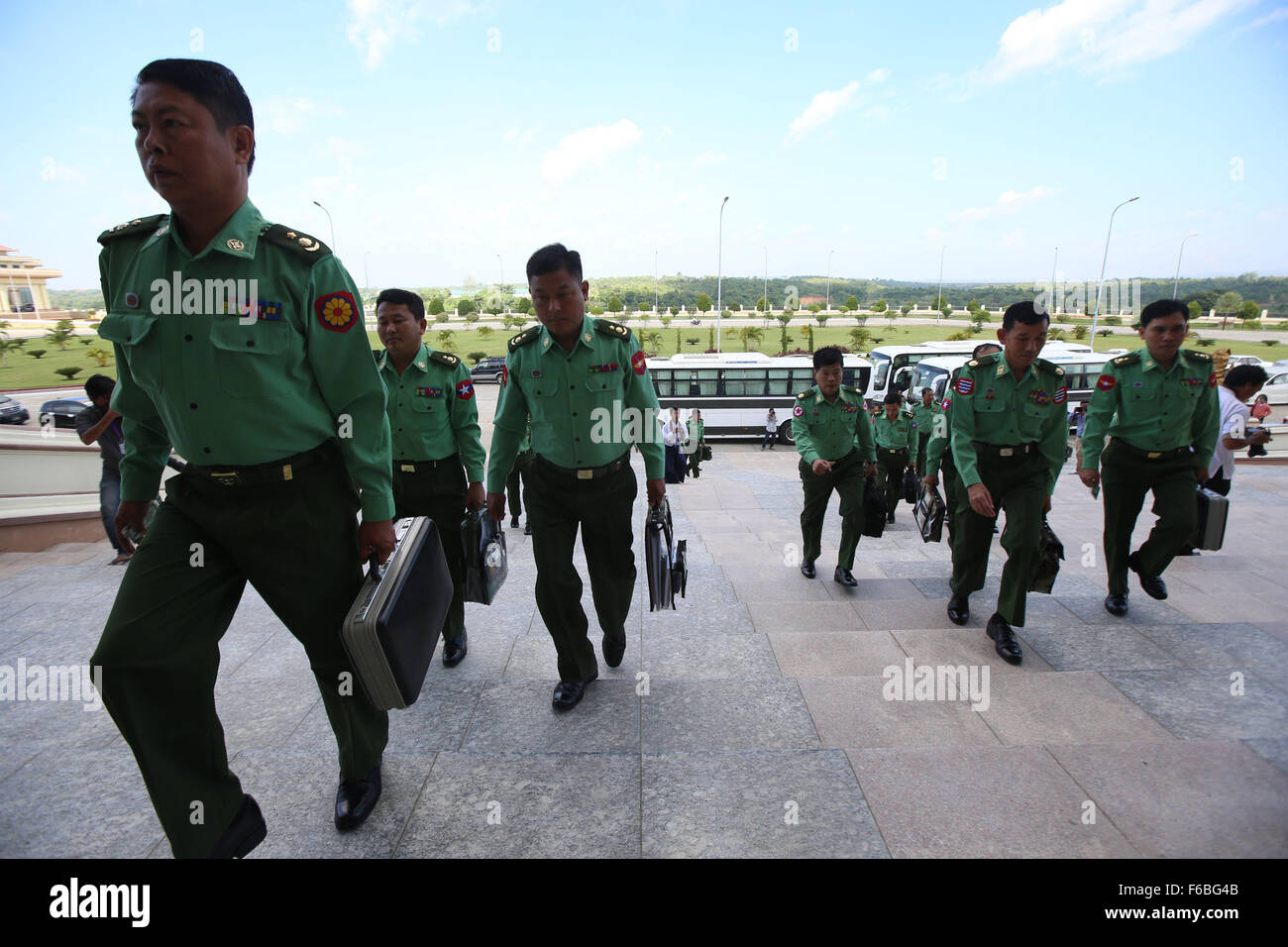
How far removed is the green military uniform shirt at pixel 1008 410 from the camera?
409 cm

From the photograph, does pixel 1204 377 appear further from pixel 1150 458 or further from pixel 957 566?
pixel 957 566

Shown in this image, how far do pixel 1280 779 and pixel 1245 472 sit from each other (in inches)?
449

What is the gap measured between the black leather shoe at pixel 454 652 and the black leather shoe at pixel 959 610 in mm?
2995

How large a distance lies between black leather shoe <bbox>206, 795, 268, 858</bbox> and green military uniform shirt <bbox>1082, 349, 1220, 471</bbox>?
4.92 meters

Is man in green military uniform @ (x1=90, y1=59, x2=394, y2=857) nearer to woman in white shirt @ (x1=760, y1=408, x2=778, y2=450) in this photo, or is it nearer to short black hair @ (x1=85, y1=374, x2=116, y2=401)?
short black hair @ (x1=85, y1=374, x2=116, y2=401)

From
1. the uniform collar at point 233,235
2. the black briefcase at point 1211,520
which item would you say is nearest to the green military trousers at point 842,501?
the black briefcase at point 1211,520

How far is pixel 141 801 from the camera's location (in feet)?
8.04

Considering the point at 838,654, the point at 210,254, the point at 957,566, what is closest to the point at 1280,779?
the point at 838,654

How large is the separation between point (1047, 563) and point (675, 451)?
8.99 meters

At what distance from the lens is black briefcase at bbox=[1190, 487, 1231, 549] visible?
4.53m

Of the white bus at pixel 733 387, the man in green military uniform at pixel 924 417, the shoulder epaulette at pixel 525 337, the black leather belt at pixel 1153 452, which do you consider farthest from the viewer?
the white bus at pixel 733 387

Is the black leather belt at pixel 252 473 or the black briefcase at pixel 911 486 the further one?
the black briefcase at pixel 911 486

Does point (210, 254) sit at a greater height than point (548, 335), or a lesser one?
greater

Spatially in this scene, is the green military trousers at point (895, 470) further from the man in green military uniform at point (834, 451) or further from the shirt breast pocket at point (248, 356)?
the shirt breast pocket at point (248, 356)
